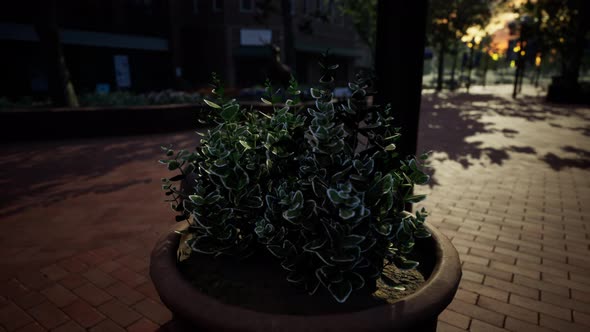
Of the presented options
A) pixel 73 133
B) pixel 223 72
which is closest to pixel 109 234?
pixel 73 133

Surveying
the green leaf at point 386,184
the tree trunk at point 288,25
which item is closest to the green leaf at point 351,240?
the green leaf at point 386,184

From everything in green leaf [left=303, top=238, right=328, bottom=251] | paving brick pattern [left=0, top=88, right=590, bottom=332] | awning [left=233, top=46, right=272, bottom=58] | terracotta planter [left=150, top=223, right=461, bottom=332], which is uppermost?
awning [left=233, top=46, right=272, bottom=58]

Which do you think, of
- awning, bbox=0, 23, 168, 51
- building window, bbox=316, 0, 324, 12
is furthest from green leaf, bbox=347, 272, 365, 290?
building window, bbox=316, 0, 324, 12

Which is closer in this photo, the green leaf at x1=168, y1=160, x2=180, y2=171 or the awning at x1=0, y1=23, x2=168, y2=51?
the green leaf at x1=168, y1=160, x2=180, y2=171

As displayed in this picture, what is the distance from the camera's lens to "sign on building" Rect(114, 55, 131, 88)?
2064 centimetres

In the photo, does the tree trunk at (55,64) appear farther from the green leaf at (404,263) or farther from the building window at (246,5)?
the building window at (246,5)

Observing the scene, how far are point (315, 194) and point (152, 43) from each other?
901 inches

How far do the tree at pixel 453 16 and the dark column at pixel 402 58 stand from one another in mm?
26757

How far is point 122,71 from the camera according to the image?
2095 cm

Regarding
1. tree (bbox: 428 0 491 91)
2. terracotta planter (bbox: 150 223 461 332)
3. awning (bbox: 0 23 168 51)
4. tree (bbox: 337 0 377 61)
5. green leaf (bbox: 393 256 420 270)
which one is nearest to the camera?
terracotta planter (bbox: 150 223 461 332)

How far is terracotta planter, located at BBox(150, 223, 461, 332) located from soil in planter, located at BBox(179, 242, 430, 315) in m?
0.21

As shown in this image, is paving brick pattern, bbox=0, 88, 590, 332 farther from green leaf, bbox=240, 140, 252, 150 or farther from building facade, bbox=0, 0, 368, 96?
building facade, bbox=0, 0, 368, 96

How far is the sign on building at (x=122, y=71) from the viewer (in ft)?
67.7

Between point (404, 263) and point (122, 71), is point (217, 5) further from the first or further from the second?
point (404, 263)
